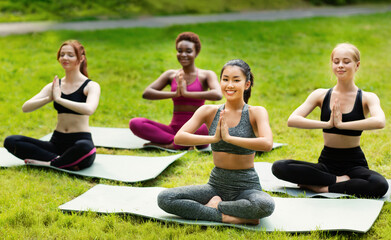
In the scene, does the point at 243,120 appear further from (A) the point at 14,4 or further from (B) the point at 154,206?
(A) the point at 14,4

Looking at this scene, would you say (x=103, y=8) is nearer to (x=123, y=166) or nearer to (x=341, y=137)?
(x=123, y=166)

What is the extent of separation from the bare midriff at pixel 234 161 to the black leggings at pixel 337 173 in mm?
875

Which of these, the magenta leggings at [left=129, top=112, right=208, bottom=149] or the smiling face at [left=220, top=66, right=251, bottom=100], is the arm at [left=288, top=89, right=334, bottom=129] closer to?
the smiling face at [left=220, top=66, right=251, bottom=100]

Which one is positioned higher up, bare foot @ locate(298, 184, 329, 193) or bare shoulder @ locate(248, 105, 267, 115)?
bare shoulder @ locate(248, 105, 267, 115)

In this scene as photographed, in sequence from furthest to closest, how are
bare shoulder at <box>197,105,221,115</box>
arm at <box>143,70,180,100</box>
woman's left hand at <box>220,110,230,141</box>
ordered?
arm at <box>143,70,180,100</box>
bare shoulder at <box>197,105,221,115</box>
woman's left hand at <box>220,110,230,141</box>

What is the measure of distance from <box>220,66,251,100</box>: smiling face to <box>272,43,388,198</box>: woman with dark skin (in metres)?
0.96

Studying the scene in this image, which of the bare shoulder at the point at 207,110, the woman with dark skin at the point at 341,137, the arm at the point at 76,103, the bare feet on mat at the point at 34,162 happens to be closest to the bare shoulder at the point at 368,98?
the woman with dark skin at the point at 341,137

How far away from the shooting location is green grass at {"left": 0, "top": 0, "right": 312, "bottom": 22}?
53.3 feet

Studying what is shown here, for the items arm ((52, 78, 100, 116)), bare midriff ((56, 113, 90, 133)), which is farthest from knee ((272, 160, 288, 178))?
bare midriff ((56, 113, 90, 133))

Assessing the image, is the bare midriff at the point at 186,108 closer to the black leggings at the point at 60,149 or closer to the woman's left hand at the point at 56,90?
the black leggings at the point at 60,149

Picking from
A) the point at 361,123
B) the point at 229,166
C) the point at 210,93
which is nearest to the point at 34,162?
the point at 210,93

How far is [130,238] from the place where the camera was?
163 inches

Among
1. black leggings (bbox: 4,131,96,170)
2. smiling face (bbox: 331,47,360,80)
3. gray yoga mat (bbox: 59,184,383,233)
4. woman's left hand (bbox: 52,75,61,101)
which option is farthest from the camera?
black leggings (bbox: 4,131,96,170)

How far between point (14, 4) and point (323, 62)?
33.1 feet
